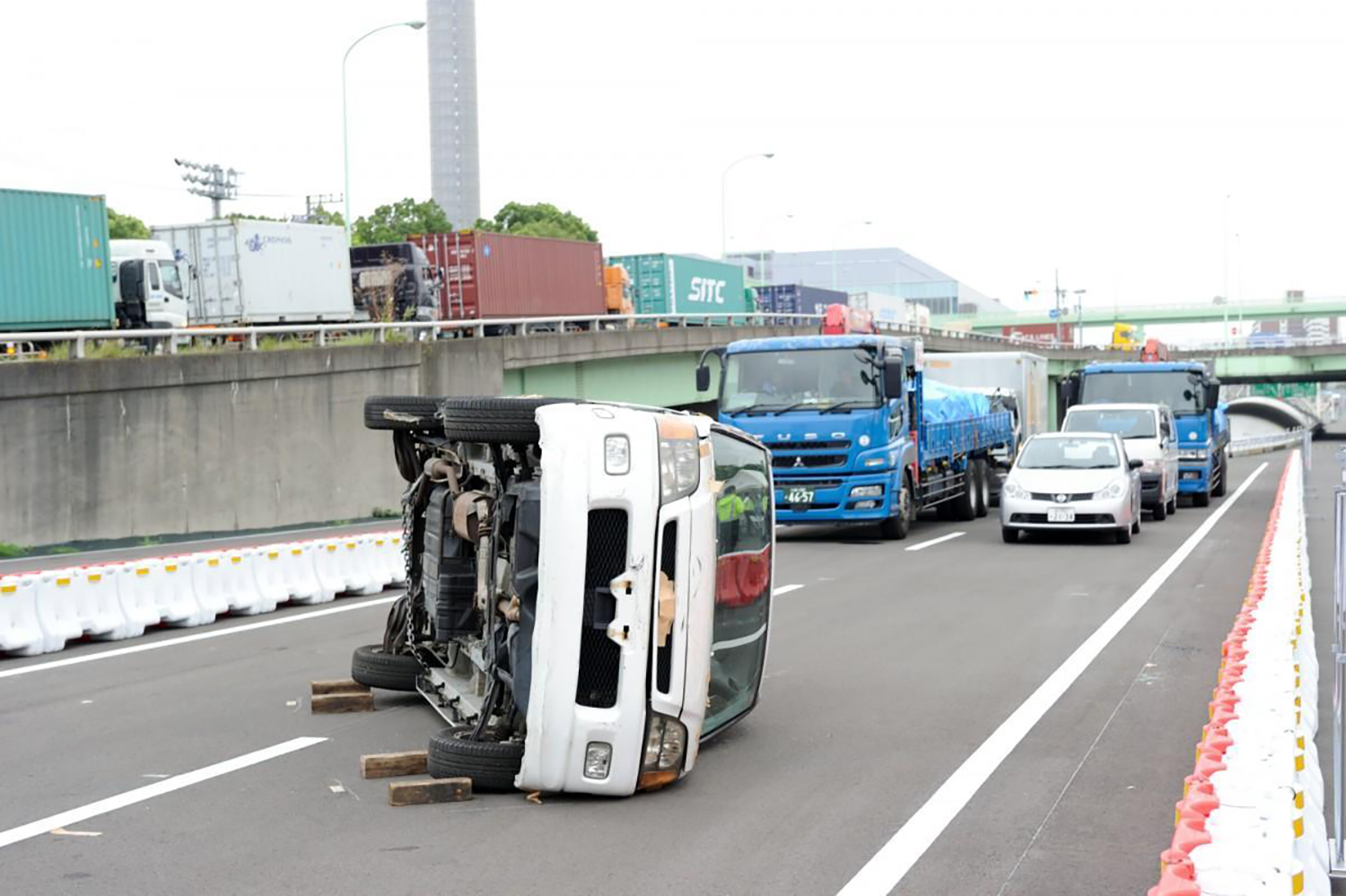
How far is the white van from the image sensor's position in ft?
82.8

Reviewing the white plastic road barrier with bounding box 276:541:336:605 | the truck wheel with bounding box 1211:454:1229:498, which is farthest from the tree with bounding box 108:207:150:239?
the white plastic road barrier with bounding box 276:541:336:605

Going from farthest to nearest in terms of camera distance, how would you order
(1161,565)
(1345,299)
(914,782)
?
(1345,299)
(1161,565)
(914,782)

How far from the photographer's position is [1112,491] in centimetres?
2045

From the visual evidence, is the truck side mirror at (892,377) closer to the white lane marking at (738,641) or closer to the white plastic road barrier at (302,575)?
the white plastic road barrier at (302,575)

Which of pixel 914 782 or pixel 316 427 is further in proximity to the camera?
pixel 316 427

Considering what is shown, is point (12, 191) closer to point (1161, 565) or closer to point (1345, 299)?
point (1161, 565)

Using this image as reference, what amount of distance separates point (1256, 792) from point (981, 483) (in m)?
23.3

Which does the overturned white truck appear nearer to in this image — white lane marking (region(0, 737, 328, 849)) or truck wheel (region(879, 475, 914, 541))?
white lane marking (region(0, 737, 328, 849))

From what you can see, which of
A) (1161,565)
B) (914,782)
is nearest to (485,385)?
(1161,565)

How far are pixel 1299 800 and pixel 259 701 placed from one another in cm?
691

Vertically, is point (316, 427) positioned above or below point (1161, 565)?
above

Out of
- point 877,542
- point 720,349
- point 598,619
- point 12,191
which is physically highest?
point 12,191

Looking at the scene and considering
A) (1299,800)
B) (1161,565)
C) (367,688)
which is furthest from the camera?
(1161,565)

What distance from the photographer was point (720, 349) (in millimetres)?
21734
